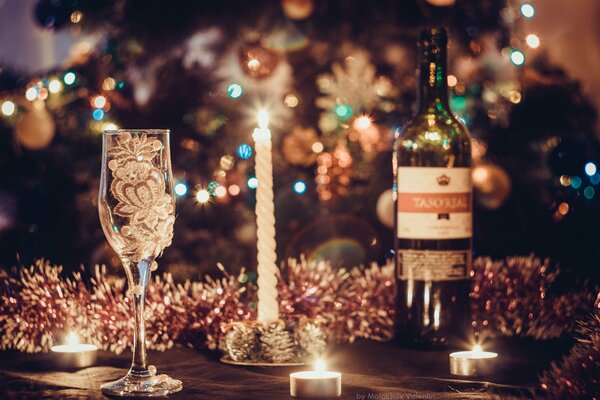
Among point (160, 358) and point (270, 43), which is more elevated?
point (270, 43)

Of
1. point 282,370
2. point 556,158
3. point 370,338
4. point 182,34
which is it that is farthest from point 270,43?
point 282,370

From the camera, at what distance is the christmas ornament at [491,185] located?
214 centimetres

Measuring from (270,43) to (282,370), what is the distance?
107 cm

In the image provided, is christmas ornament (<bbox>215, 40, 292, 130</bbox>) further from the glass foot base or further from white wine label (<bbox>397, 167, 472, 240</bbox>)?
the glass foot base

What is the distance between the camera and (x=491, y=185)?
7.06 feet

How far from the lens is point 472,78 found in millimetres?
2189

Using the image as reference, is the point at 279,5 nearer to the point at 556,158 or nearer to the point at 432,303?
the point at 556,158

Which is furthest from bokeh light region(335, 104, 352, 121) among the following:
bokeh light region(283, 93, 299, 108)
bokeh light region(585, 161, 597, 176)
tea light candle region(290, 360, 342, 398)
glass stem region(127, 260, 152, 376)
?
tea light candle region(290, 360, 342, 398)

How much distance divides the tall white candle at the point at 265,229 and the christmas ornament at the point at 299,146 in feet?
2.81

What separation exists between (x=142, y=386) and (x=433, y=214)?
53 centimetres

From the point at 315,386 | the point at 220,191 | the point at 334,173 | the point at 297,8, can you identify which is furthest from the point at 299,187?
the point at 315,386

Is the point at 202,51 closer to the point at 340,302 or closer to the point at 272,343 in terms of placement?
the point at 340,302

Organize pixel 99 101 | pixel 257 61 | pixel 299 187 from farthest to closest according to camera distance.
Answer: pixel 299 187 < pixel 257 61 < pixel 99 101

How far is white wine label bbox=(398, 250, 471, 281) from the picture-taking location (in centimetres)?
137
